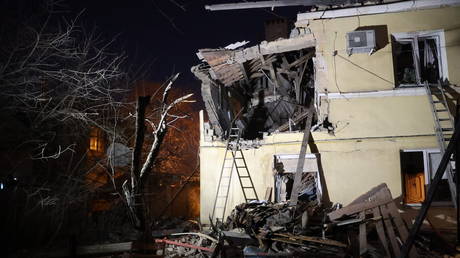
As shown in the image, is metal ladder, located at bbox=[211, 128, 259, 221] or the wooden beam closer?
the wooden beam

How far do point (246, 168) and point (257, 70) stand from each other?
428 cm

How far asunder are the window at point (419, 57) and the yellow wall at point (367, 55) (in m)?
0.18

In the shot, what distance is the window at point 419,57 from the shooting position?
952cm

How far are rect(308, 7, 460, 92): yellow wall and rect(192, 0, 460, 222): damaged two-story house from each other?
27 millimetres

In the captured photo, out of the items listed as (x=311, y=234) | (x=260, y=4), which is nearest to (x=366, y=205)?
(x=311, y=234)

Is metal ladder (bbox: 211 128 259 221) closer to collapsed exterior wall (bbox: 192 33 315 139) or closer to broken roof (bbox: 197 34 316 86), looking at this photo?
collapsed exterior wall (bbox: 192 33 315 139)

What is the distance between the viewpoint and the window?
9.52 metres

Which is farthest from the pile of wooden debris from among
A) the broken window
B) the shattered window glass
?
the shattered window glass

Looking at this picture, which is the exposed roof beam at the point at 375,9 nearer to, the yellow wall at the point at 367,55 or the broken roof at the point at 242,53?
the yellow wall at the point at 367,55

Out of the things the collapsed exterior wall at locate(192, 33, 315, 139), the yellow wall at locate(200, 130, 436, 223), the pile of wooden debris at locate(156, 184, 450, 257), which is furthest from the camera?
the collapsed exterior wall at locate(192, 33, 315, 139)

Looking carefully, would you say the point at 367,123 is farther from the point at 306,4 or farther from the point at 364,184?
the point at 306,4

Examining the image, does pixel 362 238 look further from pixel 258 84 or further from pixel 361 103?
pixel 258 84

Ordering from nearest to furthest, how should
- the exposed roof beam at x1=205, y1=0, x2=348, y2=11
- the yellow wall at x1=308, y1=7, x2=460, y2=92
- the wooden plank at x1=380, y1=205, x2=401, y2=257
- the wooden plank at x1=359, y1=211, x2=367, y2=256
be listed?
the wooden plank at x1=380, y1=205, x2=401, y2=257 → the wooden plank at x1=359, y1=211, x2=367, y2=256 → the yellow wall at x1=308, y1=7, x2=460, y2=92 → the exposed roof beam at x1=205, y1=0, x2=348, y2=11

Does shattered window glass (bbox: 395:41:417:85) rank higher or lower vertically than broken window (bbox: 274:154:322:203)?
higher
